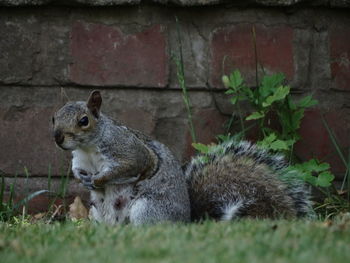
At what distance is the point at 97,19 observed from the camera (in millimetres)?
3855

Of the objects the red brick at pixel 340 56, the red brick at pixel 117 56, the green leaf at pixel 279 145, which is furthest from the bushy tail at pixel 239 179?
the red brick at pixel 340 56

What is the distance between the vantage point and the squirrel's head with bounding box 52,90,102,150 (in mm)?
3002

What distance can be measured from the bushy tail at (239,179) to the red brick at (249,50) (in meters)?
0.52

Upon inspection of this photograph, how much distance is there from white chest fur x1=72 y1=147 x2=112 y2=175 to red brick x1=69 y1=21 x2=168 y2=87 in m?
0.70

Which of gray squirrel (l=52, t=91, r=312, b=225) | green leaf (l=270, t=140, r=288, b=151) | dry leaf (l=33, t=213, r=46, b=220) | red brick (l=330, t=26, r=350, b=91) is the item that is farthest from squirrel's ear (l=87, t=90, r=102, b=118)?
red brick (l=330, t=26, r=350, b=91)

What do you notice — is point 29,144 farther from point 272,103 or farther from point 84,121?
point 272,103

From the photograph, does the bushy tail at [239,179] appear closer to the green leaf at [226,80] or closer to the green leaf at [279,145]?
the green leaf at [279,145]

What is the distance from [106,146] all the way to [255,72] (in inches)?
42.4

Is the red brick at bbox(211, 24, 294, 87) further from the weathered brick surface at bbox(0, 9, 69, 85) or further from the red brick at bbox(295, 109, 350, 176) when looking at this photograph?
the weathered brick surface at bbox(0, 9, 69, 85)

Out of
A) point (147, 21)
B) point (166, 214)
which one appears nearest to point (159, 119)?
point (147, 21)

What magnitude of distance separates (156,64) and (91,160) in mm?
832

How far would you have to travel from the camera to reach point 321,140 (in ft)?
13.0

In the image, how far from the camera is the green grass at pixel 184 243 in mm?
2043

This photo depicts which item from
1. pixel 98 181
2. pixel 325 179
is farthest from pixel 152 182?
pixel 325 179
